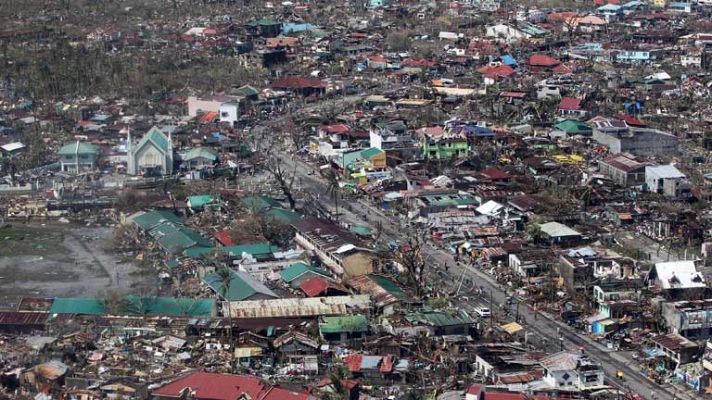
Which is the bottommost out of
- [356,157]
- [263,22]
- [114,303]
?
[263,22]

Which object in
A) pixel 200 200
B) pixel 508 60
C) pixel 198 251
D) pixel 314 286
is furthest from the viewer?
pixel 508 60

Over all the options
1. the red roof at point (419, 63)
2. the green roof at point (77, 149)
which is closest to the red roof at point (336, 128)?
the green roof at point (77, 149)

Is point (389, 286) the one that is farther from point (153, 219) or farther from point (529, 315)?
point (153, 219)

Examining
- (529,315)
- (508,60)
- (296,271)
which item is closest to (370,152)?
(296,271)

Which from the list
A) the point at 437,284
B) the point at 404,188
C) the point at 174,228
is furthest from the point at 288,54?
the point at 437,284

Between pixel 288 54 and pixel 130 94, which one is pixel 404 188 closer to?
pixel 130 94

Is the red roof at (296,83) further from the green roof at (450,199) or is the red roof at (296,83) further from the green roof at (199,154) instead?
the green roof at (450,199)
